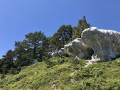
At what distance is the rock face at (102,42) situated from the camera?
14031 millimetres

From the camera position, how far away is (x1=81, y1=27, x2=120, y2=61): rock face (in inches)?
552

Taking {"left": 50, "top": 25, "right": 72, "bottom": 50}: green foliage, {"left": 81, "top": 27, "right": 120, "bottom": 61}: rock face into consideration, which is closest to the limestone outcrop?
{"left": 81, "top": 27, "right": 120, "bottom": 61}: rock face

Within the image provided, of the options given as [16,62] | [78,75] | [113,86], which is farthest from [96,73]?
[16,62]

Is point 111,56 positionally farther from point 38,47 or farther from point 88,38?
point 38,47

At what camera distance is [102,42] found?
14.2 meters

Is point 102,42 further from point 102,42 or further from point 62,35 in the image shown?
point 62,35

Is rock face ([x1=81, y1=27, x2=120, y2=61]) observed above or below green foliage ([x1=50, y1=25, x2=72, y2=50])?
below

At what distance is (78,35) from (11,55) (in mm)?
24376

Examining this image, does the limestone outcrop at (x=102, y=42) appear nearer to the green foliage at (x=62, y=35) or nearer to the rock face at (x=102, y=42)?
the rock face at (x=102, y=42)

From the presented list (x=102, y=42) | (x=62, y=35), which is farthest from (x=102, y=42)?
(x=62, y=35)

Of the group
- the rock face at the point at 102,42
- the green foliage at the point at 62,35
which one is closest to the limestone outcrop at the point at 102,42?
the rock face at the point at 102,42

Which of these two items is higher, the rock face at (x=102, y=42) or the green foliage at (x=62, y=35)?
the green foliage at (x=62, y=35)

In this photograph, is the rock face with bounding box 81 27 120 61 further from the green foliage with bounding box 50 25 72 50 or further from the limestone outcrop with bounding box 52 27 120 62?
the green foliage with bounding box 50 25 72 50

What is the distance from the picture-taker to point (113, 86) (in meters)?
6.86
